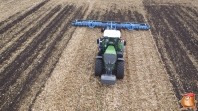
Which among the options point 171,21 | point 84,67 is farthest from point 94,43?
point 171,21

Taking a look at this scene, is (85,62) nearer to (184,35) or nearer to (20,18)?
(184,35)

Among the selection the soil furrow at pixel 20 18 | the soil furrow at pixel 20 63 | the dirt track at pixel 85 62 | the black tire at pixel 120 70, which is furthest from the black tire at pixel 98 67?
the soil furrow at pixel 20 18

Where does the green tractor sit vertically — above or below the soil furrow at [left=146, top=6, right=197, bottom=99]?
above

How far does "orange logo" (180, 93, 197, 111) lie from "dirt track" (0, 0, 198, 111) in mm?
285

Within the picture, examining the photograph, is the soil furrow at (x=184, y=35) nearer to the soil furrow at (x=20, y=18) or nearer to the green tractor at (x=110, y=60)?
the green tractor at (x=110, y=60)

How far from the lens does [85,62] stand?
37.3 ft

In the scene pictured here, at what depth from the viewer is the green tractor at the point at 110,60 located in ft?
29.6

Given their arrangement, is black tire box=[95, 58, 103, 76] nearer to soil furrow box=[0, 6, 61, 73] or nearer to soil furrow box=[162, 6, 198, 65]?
soil furrow box=[0, 6, 61, 73]

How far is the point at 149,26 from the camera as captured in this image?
15.5 meters

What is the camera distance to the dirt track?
8.84 metres

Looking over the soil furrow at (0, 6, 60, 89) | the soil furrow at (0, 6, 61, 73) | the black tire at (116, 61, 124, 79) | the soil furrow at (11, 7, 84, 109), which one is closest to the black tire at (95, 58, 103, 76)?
the black tire at (116, 61, 124, 79)

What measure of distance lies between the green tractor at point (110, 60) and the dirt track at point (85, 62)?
52cm

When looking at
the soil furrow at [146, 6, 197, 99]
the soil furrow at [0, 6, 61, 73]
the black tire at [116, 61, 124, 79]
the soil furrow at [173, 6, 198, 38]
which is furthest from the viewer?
the soil furrow at [173, 6, 198, 38]

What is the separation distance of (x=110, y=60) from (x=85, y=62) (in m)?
2.64
